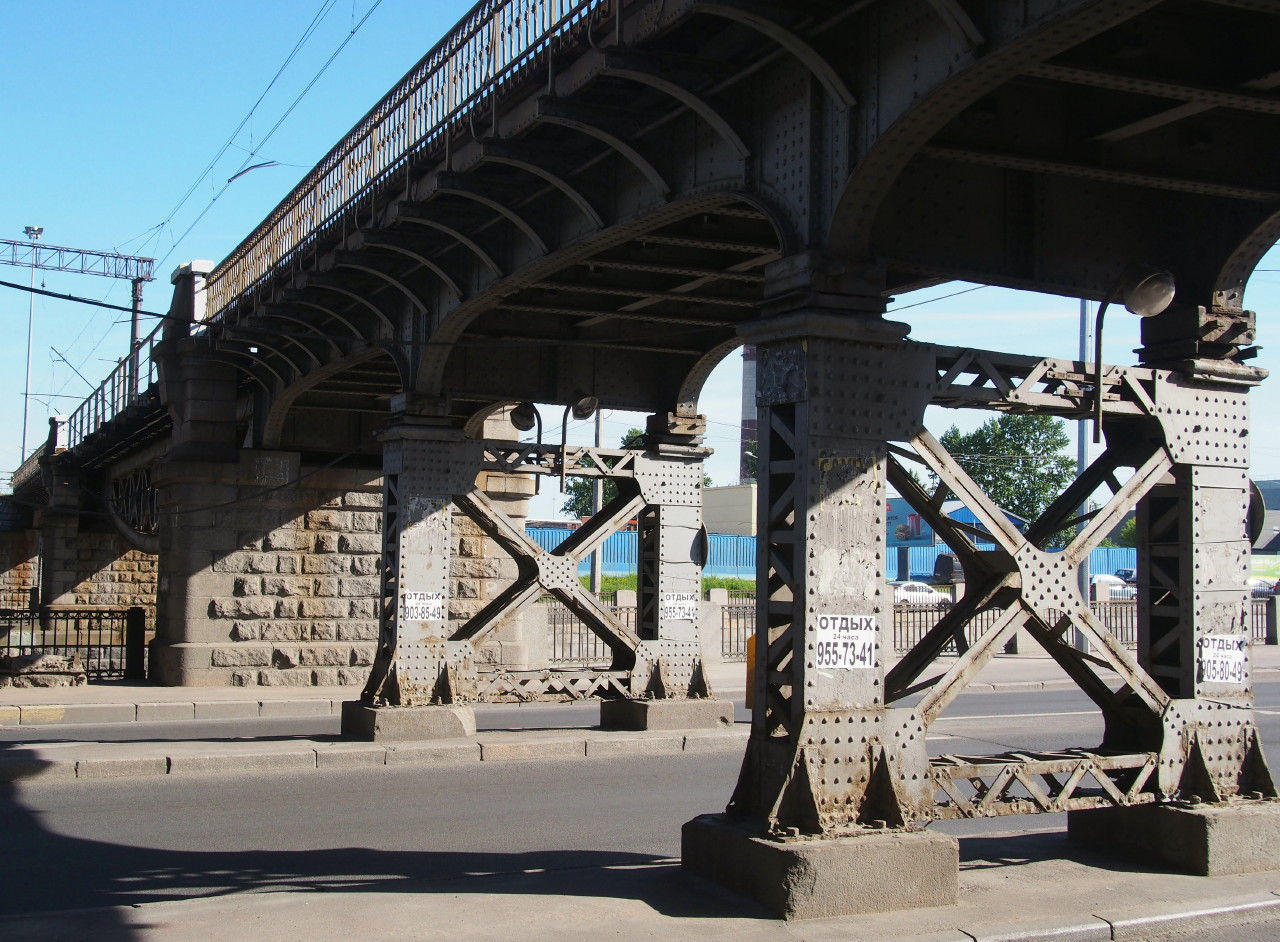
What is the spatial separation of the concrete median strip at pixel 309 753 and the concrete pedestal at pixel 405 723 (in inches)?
8.0

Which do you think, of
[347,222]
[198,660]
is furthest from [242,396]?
[347,222]

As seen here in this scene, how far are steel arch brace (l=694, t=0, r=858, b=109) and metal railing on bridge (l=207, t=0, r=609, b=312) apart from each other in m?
1.57

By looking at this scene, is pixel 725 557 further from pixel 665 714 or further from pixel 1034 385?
pixel 1034 385

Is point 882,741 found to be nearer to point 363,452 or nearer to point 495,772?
point 495,772

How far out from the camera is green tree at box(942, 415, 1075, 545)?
78000 millimetres

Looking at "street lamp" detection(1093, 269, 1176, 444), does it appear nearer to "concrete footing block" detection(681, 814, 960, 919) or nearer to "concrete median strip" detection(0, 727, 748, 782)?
"concrete footing block" detection(681, 814, 960, 919)

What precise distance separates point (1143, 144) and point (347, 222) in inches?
345

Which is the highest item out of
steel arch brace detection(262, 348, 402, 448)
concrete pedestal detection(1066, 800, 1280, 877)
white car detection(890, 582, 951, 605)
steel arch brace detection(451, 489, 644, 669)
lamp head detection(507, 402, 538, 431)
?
steel arch brace detection(262, 348, 402, 448)

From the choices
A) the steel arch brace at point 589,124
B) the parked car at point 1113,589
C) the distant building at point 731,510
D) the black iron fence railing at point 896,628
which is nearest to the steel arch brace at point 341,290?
the steel arch brace at point 589,124

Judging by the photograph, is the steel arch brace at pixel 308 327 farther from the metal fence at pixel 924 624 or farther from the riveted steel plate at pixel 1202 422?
the metal fence at pixel 924 624

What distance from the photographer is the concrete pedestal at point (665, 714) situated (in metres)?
14.7

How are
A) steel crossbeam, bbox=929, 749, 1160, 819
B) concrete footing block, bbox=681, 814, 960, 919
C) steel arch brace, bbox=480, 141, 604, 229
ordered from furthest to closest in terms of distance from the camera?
steel arch brace, bbox=480, 141, 604, 229 < steel crossbeam, bbox=929, 749, 1160, 819 < concrete footing block, bbox=681, 814, 960, 919

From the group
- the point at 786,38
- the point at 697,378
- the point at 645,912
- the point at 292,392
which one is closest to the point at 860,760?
the point at 645,912

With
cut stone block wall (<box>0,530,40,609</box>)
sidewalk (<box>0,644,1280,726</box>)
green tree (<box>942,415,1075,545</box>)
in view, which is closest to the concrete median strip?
sidewalk (<box>0,644,1280,726</box>)
